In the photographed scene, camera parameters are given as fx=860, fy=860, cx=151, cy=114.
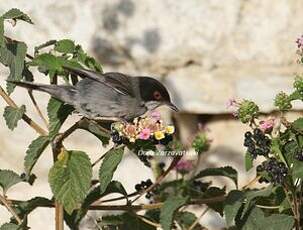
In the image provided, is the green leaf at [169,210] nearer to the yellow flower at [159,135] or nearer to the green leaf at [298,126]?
the yellow flower at [159,135]

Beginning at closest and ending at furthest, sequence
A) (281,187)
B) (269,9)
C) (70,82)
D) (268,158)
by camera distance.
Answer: (268,158), (281,187), (70,82), (269,9)

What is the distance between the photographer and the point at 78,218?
1813mm

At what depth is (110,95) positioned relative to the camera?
5.77 ft

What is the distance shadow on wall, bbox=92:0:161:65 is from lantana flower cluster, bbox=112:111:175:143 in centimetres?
138

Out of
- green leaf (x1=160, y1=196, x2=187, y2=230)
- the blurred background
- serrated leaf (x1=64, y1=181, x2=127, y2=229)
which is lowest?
green leaf (x1=160, y1=196, x2=187, y2=230)

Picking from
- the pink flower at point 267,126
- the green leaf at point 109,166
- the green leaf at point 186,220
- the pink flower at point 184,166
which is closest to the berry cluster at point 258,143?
the pink flower at point 267,126

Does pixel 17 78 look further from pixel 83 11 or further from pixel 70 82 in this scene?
pixel 83 11

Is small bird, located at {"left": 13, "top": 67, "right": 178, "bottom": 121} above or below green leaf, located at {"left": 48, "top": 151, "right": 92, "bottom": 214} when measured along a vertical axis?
above

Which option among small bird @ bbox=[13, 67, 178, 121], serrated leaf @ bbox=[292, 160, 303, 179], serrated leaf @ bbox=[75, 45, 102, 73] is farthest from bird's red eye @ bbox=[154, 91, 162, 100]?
serrated leaf @ bbox=[292, 160, 303, 179]

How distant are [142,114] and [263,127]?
11.7 inches

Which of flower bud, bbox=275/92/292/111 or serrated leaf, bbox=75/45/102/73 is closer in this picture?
flower bud, bbox=275/92/292/111

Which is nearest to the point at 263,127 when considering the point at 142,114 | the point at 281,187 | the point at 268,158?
the point at 268,158

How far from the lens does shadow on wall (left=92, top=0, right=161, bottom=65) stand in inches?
118

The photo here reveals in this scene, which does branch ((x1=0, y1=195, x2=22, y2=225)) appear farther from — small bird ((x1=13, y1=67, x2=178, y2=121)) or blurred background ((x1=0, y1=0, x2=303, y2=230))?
blurred background ((x1=0, y1=0, x2=303, y2=230))
